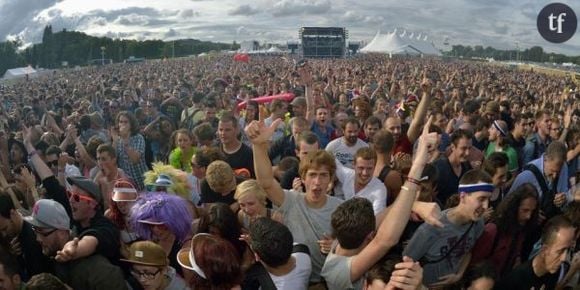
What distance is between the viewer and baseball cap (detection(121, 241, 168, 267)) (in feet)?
9.12

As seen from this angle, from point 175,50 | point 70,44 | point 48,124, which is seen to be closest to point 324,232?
point 48,124

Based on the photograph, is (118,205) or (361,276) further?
(118,205)

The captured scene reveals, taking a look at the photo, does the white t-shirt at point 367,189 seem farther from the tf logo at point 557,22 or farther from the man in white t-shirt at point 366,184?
the tf logo at point 557,22

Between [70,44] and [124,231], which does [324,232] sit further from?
[70,44]

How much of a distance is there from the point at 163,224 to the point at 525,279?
2192 mm

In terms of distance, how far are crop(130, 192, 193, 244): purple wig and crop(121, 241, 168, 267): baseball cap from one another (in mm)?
442

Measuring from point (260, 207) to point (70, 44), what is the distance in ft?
223

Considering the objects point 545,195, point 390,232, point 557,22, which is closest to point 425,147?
point 390,232

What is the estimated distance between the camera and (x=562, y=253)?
3.24 metres

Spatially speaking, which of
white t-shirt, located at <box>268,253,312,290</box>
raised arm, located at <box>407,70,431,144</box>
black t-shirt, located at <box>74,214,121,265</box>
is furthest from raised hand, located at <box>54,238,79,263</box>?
raised arm, located at <box>407,70,431,144</box>

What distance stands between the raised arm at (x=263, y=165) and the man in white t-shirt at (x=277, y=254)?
68 cm

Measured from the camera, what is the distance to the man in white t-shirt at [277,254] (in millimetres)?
2689

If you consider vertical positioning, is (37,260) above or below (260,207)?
below

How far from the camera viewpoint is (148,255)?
279 cm
